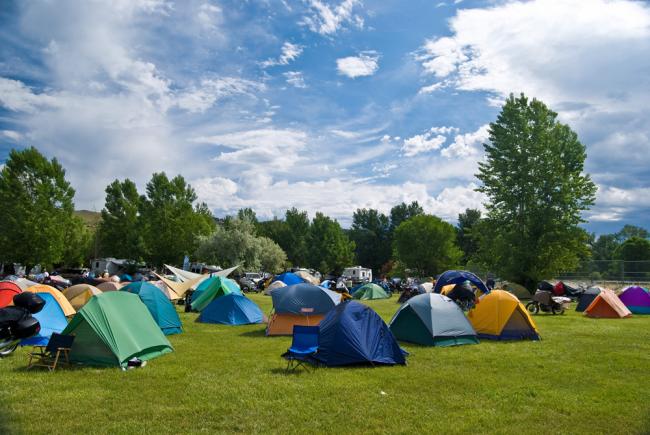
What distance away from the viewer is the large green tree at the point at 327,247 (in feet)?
239

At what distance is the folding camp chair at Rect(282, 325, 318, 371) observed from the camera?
32.3ft

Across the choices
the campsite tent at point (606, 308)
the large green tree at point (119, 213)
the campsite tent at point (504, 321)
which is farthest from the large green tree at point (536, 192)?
the large green tree at point (119, 213)

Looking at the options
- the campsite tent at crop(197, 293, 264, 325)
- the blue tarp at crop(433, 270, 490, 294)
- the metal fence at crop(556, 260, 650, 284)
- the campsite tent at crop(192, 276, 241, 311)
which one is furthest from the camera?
the metal fence at crop(556, 260, 650, 284)

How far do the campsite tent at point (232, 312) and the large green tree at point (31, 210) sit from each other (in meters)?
25.8

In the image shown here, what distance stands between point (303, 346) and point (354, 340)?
109 cm

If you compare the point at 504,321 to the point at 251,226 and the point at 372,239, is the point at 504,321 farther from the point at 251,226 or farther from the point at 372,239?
the point at 372,239

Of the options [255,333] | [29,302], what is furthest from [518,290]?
[29,302]

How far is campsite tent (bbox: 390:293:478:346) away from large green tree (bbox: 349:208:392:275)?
71898 millimetres

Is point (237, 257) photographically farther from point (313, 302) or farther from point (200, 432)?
point (200, 432)

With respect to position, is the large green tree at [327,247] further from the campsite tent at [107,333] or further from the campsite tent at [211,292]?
the campsite tent at [107,333]

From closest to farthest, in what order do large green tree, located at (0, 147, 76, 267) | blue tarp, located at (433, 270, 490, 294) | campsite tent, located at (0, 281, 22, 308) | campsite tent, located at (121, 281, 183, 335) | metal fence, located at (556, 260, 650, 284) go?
campsite tent, located at (121, 281, 183, 335)
campsite tent, located at (0, 281, 22, 308)
blue tarp, located at (433, 270, 490, 294)
metal fence, located at (556, 260, 650, 284)
large green tree, located at (0, 147, 76, 267)

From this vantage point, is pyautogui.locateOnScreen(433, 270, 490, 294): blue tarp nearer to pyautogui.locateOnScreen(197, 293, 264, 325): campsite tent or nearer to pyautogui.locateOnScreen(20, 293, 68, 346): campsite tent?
pyautogui.locateOnScreen(197, 293, 264, 325): campsite tent

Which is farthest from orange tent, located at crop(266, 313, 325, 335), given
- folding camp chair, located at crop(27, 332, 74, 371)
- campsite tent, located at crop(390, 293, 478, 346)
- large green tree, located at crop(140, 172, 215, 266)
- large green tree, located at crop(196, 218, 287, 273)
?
large green tree, located at crop(140, 172, 215, 266)

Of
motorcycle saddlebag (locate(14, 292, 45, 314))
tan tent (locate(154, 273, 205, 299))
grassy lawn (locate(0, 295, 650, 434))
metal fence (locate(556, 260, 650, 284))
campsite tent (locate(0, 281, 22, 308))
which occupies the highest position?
metal fence (locate(556, 260, 650, 284))
